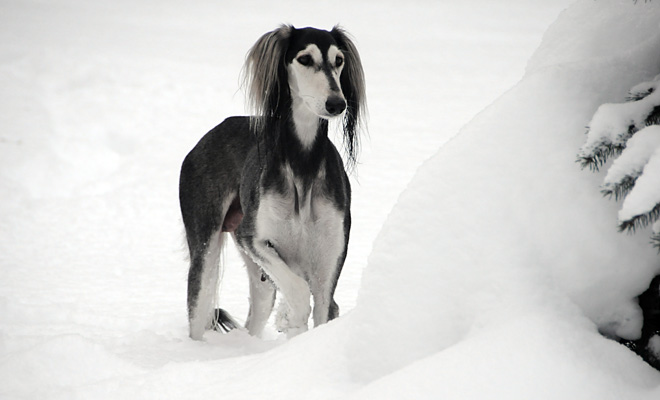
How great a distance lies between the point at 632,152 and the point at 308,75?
220 cm

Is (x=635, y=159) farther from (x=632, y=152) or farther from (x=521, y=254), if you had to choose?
(x=521, y=254)

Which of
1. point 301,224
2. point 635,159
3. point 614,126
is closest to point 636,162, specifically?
point 635,159

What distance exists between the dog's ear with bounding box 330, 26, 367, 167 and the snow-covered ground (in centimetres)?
96

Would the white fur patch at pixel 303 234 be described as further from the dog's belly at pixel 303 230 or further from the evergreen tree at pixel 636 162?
the evergreen tree at pixel 636 162

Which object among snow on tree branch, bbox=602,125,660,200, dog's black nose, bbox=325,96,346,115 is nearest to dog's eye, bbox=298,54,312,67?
dog's black nose, bbox=325,96,346,115

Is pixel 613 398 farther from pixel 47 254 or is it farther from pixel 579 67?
pixel 47 254

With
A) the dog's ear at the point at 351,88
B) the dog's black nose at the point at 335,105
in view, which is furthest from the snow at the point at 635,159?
the dog's ear at the point at 351,88

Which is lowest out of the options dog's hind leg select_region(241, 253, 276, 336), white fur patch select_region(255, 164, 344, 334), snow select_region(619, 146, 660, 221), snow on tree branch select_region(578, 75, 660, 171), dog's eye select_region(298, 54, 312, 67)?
dog's hind leg select_region(241, 253, 276, 336)

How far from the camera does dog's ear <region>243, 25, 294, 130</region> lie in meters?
3.52

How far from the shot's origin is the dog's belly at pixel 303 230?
137 inches

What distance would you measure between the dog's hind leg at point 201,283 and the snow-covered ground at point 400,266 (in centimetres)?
14

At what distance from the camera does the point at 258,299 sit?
437 centimetres

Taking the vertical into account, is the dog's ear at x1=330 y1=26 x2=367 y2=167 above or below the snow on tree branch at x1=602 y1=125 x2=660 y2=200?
below

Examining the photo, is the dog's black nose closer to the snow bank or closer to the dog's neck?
the dog's neck
